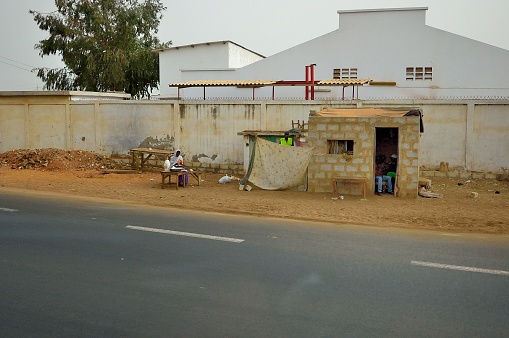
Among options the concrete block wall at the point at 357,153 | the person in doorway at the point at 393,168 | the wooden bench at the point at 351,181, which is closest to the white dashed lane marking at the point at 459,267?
the wooden bench at the point at 351,181

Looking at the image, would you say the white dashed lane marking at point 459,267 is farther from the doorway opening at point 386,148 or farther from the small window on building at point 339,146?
the doorway opening at point 386,148

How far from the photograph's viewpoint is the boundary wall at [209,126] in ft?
51.4

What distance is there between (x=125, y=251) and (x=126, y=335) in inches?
116

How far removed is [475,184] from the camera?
1530 cm

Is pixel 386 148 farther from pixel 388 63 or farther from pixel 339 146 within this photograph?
pixel 388 63

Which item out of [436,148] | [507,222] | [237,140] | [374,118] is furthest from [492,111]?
[237,140]

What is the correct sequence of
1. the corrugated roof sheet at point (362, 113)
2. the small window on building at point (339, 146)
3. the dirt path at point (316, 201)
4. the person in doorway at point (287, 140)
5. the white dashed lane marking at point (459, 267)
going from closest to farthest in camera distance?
the white dashed lane marking at point (459, 267) < the dirt path at point (316, 201) < the corrugated roof sheet at point (362, 113) < the small window on building at point (339, 146) < the person in doorway at point (287, 140)

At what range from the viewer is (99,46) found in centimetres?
3638

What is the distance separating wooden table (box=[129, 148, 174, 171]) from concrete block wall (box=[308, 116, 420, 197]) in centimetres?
614

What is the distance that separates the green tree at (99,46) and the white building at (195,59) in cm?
499

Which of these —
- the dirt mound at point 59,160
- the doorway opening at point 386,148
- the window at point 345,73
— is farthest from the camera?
the window at point 345,73

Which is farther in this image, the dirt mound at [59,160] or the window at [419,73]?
the window at [419,73]

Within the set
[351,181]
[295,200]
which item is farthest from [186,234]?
[351,181]

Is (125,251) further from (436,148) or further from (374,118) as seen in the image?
(436,148)
